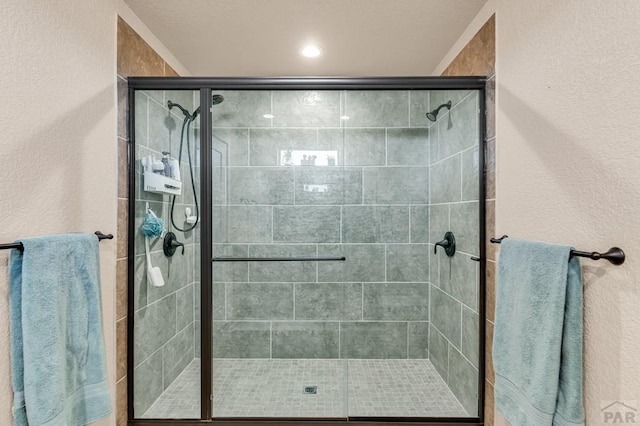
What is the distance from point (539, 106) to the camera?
3.99ft

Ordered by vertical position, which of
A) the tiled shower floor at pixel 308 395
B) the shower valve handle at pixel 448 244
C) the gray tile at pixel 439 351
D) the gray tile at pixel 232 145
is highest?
the gray tile at pixel 232 145

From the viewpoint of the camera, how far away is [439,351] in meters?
1.99

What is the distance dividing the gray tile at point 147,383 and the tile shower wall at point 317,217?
0.32m

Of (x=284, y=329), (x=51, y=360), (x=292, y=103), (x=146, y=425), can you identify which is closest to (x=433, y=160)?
(x=292, y=103)

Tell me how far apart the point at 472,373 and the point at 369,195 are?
3.68 feet

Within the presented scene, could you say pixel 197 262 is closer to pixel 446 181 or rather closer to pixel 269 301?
pixel 269 301

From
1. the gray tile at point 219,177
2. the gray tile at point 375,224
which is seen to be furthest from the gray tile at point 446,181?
the gray tile at point 219,177

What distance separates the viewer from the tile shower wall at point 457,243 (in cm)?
175

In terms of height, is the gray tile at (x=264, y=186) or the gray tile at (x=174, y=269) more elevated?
the gray tile at (x=264, y=186)

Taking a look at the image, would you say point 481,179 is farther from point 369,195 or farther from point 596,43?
point 596,43

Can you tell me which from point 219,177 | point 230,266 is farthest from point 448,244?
point 219,177

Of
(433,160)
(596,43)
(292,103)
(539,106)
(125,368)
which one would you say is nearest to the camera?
(596,43)

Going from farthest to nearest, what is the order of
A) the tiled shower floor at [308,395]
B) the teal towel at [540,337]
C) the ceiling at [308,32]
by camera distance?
1. the tiled shower floor at [308,395]
2. the ceiling at [308,32]
3. the teal towel at [540,337]

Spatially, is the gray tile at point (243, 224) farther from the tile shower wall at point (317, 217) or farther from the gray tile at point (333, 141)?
the gray tile at point (333, 141)
